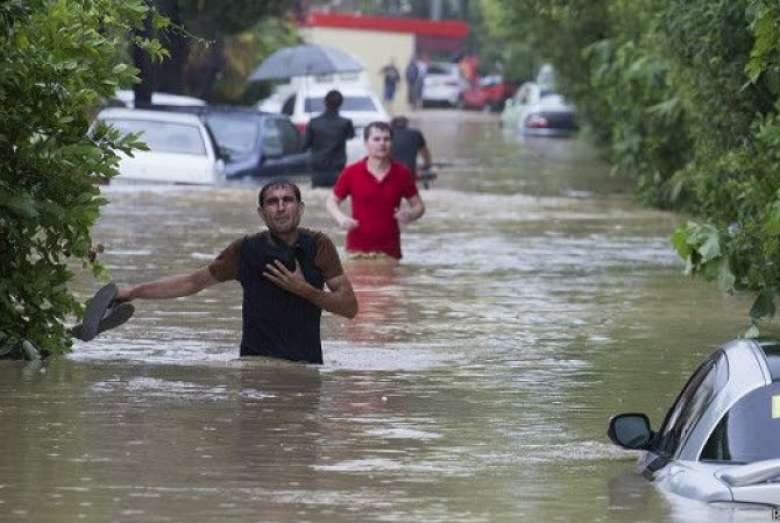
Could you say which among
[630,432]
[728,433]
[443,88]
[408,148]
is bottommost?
[443,88]

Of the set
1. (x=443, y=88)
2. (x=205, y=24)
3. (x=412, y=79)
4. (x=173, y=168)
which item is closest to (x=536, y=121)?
(x=412, y=79)

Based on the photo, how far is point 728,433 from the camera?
27.6 ft

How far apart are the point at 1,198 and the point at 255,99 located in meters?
37.0

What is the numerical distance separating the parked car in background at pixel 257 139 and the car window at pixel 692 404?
22744mm

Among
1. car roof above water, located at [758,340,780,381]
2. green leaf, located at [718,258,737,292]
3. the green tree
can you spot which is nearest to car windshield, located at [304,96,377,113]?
the green tree

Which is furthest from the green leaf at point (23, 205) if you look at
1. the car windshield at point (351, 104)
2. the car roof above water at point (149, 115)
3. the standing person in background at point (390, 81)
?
the standing person in background at point (390, 81)

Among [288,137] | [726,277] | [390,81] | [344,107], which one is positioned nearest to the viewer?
[726,277]

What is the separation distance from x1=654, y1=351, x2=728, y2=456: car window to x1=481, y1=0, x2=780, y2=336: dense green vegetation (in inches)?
237

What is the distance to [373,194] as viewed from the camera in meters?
20.8

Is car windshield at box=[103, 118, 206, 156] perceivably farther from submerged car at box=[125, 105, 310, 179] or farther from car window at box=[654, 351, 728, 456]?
car window at box=[654, 351, 728, 456]

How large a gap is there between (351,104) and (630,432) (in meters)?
35.4

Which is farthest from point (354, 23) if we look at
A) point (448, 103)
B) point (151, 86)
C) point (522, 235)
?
point (522, 235)

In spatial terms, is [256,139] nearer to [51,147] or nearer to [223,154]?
[223,154]

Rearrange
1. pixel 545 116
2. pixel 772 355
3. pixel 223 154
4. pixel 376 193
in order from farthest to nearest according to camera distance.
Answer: pixel 545 116 < pixel 223 154 < pixel 376 193 < pixel 772 355
